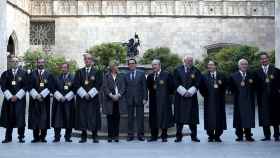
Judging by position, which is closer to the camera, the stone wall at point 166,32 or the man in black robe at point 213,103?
the man in black robe at point 213,103

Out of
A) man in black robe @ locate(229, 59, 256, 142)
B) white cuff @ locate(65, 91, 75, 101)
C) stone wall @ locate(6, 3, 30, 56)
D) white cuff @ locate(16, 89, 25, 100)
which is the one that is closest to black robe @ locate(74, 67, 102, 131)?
white cuff @ locate(65, 91, 75, 101)

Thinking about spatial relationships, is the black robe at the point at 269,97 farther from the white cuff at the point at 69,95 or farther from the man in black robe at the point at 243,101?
the white cuff at the point at 69,95

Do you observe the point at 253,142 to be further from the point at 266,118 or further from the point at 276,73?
the point at 276,73

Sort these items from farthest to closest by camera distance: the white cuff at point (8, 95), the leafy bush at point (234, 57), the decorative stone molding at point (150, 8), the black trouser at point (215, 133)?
the decorative stone molding at point (150, 8)
the leafy bush at point (234, 57)
the black trouser at point (215, 133)
the white cuff at point (8, 95)

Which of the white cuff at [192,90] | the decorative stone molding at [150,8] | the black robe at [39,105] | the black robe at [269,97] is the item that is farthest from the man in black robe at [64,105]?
the decorative stone molding at [150,8]

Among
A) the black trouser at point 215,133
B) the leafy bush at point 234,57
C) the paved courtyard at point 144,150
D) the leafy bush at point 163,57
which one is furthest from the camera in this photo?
the leafy bush at point 163,57

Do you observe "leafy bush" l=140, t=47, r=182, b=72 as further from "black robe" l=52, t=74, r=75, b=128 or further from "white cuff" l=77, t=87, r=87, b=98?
"white cuff" l=77, t=87, r=87, b=98

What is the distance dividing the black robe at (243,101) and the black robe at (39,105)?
3.82 metres

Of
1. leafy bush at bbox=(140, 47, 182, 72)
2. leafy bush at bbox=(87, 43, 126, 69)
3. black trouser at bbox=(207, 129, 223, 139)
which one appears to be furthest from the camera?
leafy bush at bbox=(140, 47, 182, 72)

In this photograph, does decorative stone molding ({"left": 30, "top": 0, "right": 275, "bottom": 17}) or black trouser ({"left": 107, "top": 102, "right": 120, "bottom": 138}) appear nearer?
black trouser ({"left": 107, "top": 102, "right": 120, "bottom": 138})

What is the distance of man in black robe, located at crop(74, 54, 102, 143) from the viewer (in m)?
10.8

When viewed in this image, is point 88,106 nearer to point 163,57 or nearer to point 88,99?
point 88,99

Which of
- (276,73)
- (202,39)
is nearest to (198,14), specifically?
(202,39)

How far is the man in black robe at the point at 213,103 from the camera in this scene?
429 inches
